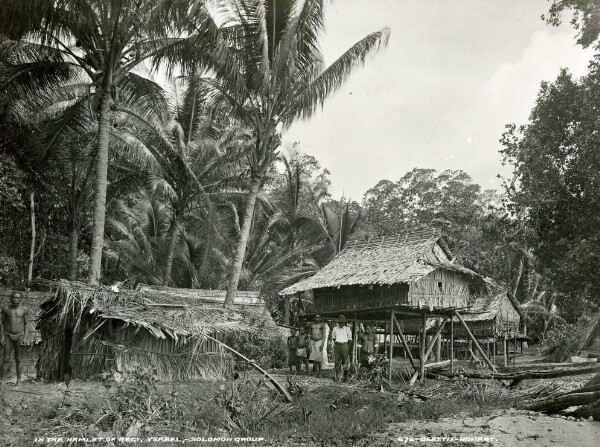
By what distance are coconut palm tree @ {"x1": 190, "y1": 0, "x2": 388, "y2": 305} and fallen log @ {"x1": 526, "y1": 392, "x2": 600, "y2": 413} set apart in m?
8.49

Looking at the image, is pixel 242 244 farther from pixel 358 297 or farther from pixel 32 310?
pixel 32 310

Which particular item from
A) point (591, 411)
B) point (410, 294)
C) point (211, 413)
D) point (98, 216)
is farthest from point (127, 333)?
point (591, 411)

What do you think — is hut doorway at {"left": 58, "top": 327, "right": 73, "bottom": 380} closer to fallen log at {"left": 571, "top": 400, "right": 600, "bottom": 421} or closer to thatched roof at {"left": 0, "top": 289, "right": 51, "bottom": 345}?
thatched roof at {"left": 0, "top": 289, "right": 51, "bottom": 345}

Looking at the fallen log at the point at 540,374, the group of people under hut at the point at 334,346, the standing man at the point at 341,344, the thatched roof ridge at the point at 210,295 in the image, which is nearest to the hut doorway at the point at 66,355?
the group of people under hut at the point at 334,346

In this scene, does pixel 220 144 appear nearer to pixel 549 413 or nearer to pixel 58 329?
pixel 58 329

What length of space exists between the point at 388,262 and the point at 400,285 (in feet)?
4.58

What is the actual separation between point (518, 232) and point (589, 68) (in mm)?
5274

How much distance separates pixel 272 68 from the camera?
15086mm

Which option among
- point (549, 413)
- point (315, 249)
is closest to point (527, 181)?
point (549, 413)

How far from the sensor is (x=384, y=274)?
15727 mm

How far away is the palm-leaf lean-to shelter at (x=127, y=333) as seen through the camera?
1194cm

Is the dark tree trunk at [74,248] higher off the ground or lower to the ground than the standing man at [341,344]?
higher

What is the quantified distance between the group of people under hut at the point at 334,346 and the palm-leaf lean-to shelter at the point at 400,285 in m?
0.69

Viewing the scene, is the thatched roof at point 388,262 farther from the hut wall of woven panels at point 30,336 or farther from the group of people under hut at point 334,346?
the hut wall of woven panels at point 30,336
